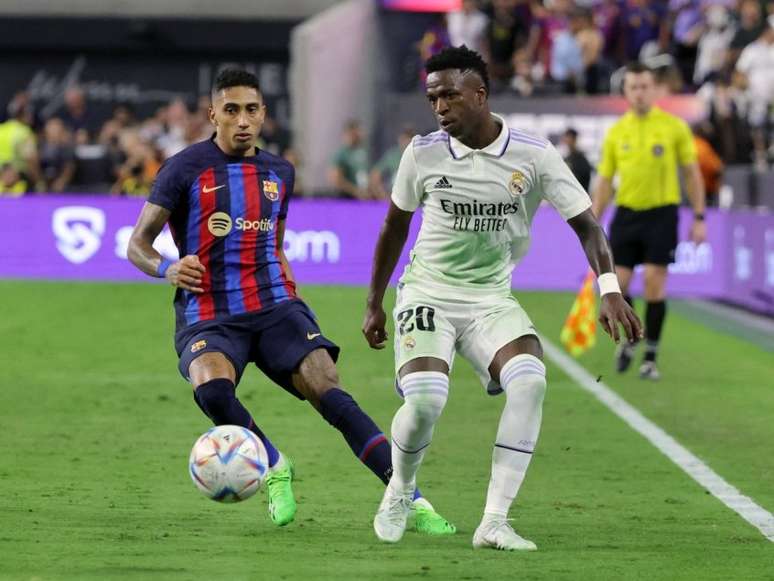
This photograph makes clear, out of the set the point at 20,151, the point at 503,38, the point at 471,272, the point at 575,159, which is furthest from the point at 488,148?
the point at 503,38

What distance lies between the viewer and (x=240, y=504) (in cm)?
808

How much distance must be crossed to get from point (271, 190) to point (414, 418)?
4.30ft

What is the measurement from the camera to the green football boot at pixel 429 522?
7336mm

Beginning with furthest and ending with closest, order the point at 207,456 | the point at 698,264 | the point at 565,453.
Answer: the point at 698,264 < the point at 565,453 < the point at 207,456

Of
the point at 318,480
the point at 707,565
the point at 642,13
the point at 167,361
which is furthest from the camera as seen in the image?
the point at 642,13

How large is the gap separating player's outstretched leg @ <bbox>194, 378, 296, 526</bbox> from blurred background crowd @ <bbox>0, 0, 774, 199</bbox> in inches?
684

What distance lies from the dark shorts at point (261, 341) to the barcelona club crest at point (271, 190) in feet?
1.53

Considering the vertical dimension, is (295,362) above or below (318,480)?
above

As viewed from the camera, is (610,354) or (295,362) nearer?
(295,362)

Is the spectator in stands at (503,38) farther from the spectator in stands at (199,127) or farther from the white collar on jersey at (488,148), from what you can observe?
the white collar on jersey at (488,148)

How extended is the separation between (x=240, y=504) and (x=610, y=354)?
784 centimetres

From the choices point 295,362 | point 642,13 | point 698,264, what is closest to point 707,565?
point 295,362

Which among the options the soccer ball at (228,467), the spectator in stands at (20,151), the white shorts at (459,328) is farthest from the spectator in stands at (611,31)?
the soccer ball at (228,467)

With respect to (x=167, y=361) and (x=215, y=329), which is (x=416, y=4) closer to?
(x=167, y=361)
